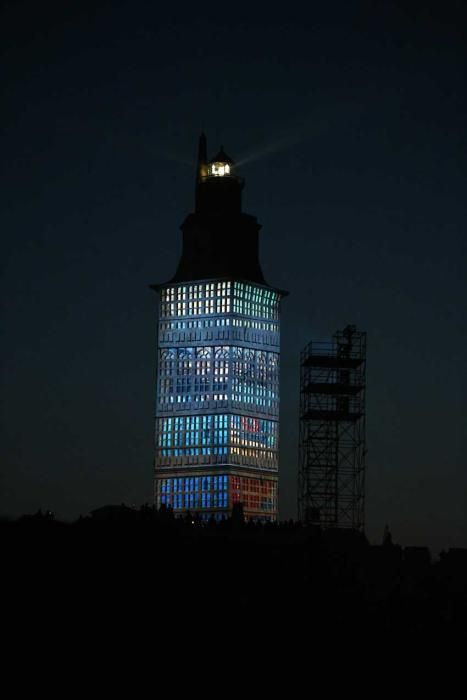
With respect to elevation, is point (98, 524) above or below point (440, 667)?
above

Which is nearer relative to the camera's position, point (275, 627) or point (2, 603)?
point (2, 603)

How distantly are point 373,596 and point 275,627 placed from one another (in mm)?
21454

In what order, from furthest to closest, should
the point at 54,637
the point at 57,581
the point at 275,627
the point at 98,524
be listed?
the point at 98,524 → the point at 275,627 → the point at 57,581 → the point at 54,637

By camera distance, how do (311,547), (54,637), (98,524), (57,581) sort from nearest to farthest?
(54,637) < (57,581) < (98,524) < (311,547)

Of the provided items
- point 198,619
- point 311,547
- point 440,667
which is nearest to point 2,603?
point 198,619

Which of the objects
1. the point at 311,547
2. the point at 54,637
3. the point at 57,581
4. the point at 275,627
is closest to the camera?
the point at 54,637

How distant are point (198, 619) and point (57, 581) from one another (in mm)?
10861

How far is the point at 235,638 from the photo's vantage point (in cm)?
13450

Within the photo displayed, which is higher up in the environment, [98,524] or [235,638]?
[98,524]

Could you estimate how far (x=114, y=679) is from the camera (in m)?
122

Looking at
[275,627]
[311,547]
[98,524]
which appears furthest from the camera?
[311,547]

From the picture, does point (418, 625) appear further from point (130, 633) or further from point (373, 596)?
point (130, 633)

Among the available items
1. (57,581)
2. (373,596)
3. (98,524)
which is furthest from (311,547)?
(57,581)

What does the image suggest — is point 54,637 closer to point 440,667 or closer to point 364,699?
point 364,699
